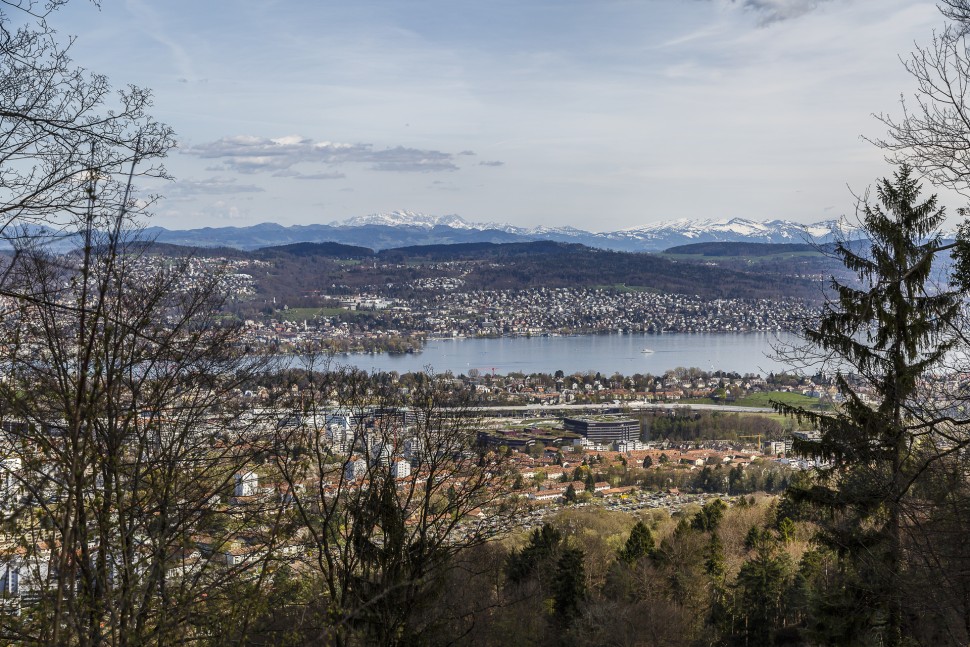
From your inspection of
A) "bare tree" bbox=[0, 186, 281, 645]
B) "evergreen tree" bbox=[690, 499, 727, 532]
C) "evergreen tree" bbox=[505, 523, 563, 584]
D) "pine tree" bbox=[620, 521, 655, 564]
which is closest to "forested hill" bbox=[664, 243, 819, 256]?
"evergreen tree" bbox=[690, 499, 727, 532]

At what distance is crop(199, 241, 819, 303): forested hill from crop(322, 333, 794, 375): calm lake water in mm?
15213

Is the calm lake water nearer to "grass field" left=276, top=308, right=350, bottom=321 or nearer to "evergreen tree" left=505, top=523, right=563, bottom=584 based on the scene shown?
"grass field" left=276, top=308, right=350, bottom=321

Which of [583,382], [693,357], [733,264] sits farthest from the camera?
[733,264]

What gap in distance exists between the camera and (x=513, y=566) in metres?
11.4

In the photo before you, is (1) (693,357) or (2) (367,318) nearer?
(1) (693,357)

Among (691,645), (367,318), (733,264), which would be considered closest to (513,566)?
(691,645)

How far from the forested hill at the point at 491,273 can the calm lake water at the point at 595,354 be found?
15213mm

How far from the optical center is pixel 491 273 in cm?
9862

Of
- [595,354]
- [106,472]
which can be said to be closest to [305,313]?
[595,354]

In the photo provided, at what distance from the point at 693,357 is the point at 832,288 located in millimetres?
54017

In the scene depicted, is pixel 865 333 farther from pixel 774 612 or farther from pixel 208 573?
pixel 774 612

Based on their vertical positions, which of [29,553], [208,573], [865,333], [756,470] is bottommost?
[756,470]

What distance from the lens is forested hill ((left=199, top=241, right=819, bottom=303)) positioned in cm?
8212

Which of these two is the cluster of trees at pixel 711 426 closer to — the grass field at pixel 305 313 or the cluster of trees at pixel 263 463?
the cluster of trees at pixel 263 463
